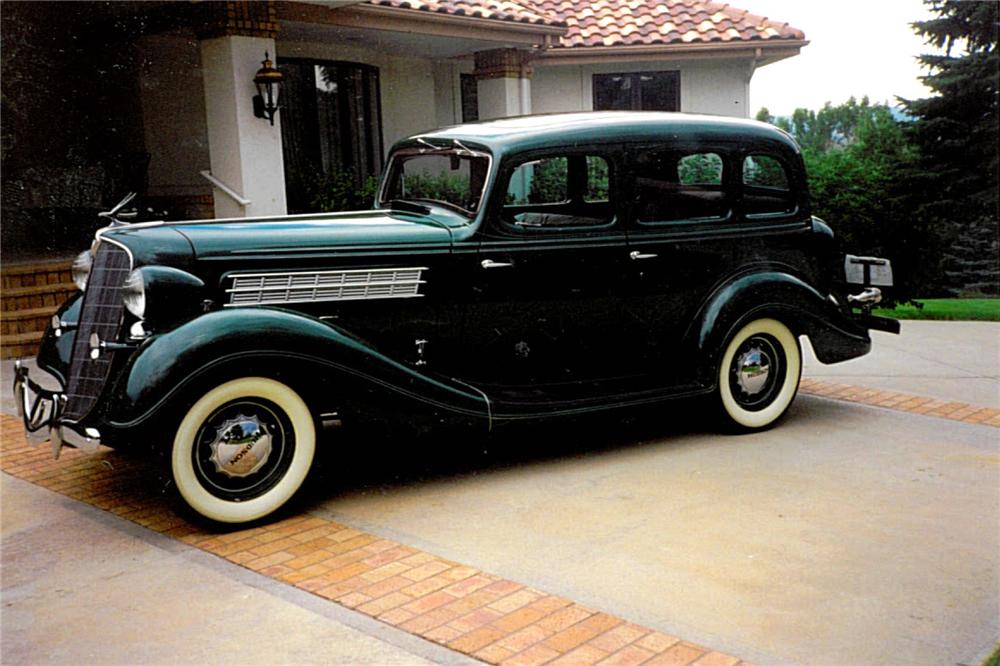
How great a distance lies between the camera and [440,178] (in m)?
5.35

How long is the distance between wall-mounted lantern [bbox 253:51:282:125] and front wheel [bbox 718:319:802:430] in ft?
20.0

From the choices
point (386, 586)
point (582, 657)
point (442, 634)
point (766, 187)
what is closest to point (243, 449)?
point (386, 586)

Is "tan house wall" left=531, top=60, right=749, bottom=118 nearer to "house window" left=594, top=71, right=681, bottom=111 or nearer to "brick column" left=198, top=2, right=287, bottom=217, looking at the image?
"house window" left=594, top=71, right=681, bottom=111

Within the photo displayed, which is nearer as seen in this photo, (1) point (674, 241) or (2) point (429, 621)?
(2) point (429, 621)

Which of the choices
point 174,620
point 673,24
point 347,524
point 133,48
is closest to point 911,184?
point 673,24

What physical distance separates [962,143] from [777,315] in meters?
10.5

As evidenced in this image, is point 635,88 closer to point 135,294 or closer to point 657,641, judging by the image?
point 135,294

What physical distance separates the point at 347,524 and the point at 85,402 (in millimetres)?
1274

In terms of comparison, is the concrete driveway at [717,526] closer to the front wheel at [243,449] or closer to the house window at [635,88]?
the front wheel at [243,449]

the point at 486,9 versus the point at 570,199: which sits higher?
the point at 486,9

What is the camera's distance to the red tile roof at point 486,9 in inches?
423

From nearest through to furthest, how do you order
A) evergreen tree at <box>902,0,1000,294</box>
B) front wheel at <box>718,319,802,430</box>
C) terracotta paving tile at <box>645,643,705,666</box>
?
1. terracotta paving tile at <box>645,643,705,666</box>
2. front wheel at <box>718,319,802,430</box>
3. evergreen tree at <box>902,0,1000,294</box>

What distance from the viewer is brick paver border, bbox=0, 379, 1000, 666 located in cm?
280

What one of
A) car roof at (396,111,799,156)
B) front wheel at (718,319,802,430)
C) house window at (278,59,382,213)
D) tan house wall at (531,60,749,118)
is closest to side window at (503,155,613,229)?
car roof at (396,111,799,156)
